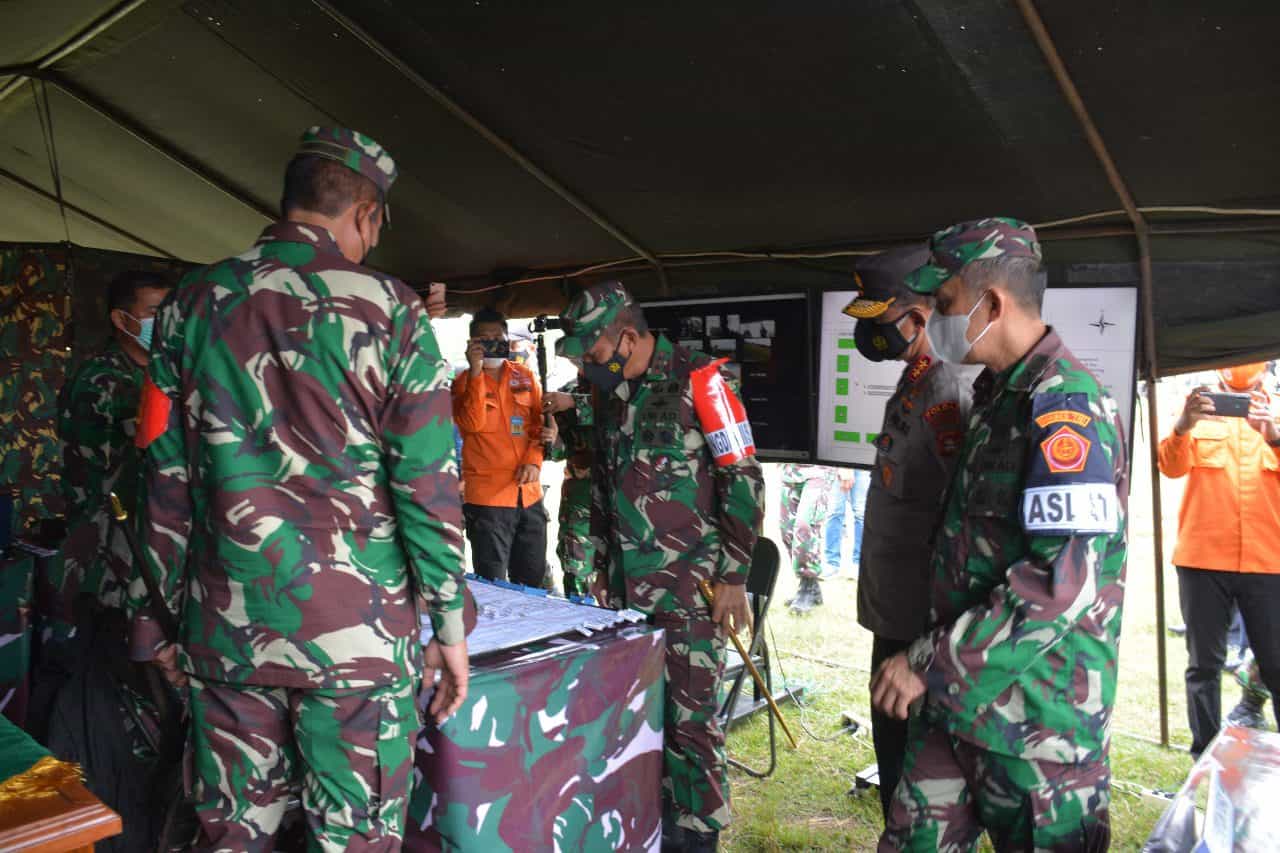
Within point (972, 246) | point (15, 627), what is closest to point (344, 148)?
point (972, 246)

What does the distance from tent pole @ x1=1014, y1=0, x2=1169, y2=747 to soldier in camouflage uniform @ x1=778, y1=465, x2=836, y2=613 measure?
2.96 metres

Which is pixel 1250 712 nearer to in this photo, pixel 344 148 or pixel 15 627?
pixel 344 148

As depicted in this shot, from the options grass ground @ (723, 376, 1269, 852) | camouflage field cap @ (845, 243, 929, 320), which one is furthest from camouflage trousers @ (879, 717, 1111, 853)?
grass ground @ (723, 376, 1269, 852)

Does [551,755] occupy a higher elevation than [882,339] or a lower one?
lower

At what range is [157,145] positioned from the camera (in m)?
4.47

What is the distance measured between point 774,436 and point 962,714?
2.25 m

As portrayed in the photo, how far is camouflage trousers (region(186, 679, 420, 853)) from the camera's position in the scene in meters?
1.54

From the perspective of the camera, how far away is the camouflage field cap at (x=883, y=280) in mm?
2490

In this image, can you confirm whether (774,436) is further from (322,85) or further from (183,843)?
(183,843)

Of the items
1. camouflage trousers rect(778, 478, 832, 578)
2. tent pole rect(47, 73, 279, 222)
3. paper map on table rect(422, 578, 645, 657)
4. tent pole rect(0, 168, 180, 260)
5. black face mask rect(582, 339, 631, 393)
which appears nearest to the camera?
paper map on table rect(422, 578, 645, 657)

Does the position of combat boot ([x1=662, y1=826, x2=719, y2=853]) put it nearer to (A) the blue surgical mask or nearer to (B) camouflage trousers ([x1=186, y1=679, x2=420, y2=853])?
(B) camouflage trousers ([x1=186, y1=679, x2=420, y2=853])

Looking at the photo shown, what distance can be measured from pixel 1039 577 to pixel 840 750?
2.54m

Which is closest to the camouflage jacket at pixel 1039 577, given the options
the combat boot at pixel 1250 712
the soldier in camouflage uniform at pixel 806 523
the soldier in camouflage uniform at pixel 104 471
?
the soldier in camouflage uniform at pixel 104 471

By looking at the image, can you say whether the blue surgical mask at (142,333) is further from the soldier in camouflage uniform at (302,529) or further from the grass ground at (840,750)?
the grass ground at (840,750)
